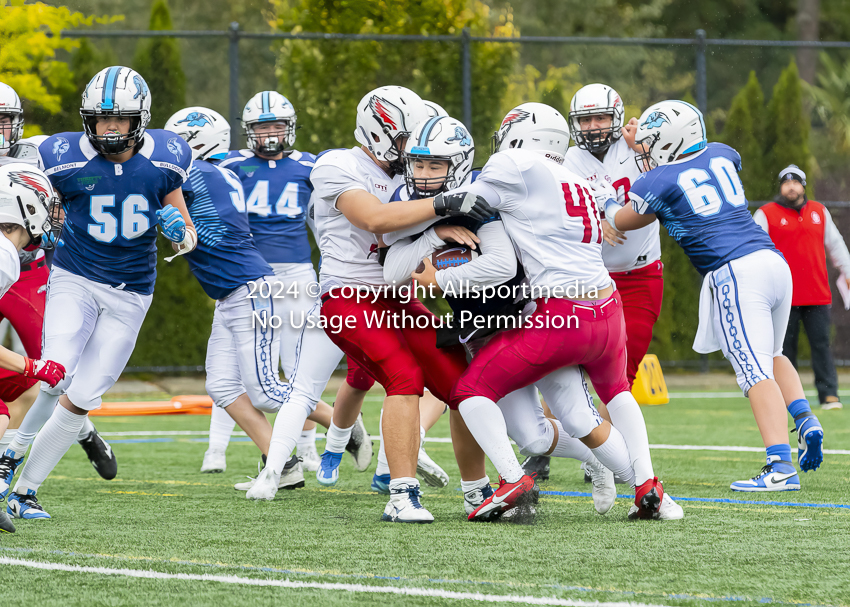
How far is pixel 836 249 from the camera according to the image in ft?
29.3

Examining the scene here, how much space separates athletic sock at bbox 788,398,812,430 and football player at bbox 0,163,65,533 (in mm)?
3712

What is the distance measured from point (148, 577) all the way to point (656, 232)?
3.78m

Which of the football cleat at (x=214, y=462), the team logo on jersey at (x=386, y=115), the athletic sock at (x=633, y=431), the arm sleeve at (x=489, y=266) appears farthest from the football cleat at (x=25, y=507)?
the athletic sock at (x=633, y=431)

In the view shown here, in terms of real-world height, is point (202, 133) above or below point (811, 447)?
above

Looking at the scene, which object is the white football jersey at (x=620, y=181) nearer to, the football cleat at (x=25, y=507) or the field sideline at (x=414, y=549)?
the field sideline at (x=414, y=549)

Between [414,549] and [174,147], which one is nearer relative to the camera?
[414,549]

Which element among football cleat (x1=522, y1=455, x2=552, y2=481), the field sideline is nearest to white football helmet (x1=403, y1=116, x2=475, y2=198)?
the field sideline

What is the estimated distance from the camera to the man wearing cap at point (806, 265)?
9.45 metres

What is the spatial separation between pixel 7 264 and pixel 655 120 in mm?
3189

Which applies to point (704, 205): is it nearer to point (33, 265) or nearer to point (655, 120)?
point (655, 120)

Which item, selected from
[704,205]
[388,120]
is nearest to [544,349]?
[388,120]

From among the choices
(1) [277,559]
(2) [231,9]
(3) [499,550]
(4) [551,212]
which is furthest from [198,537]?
(2) [231,9]

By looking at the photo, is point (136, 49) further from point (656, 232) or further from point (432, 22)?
point (656, 232)

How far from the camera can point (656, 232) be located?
20.5 ft
